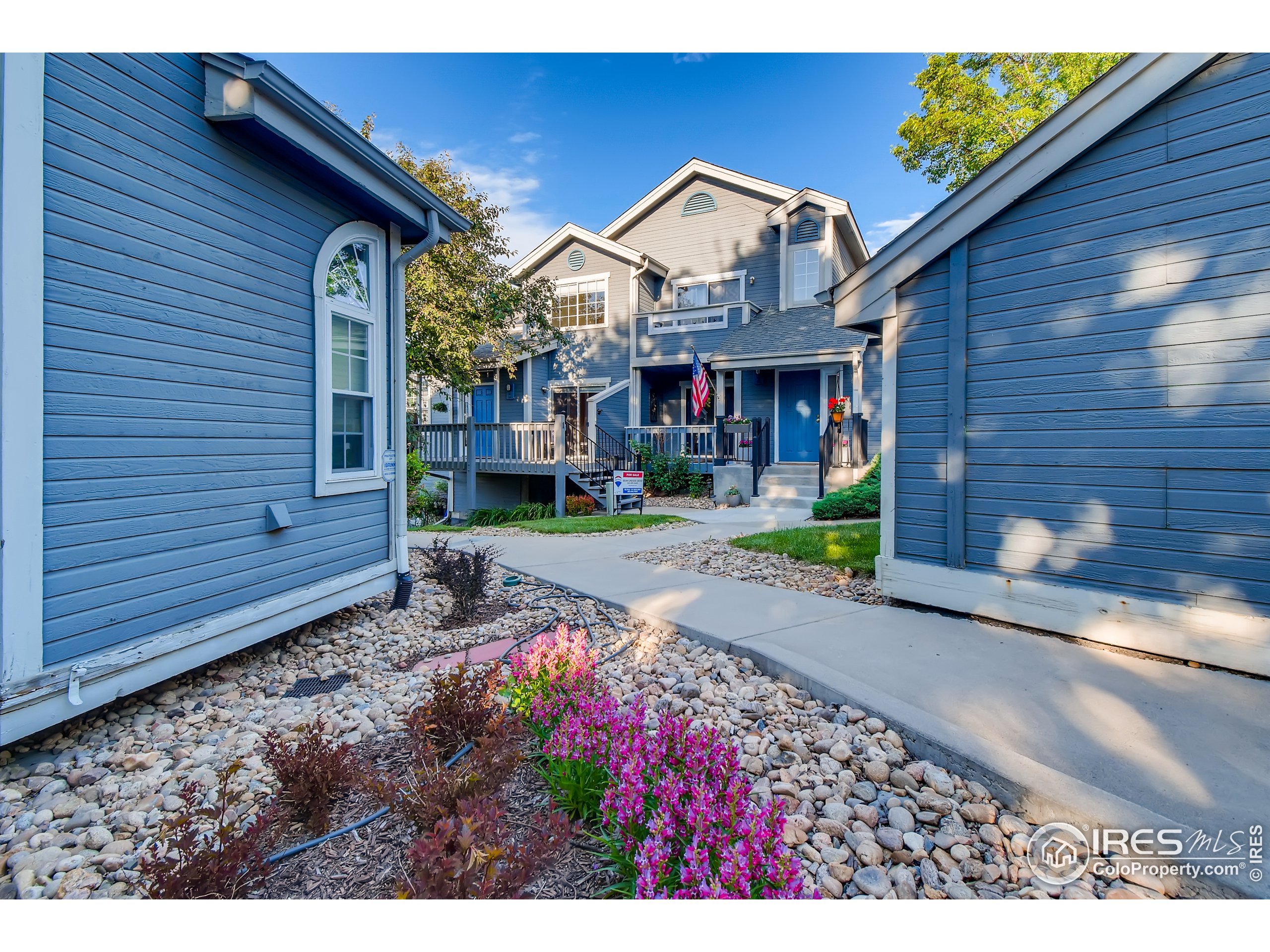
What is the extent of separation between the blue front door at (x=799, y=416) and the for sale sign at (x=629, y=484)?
4534 mm

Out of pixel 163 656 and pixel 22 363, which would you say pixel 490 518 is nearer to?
pixel 163 656

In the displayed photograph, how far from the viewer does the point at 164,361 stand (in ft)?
9.64

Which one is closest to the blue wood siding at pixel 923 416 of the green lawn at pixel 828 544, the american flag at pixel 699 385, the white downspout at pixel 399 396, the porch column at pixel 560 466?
the green lawn at pixel 828 544

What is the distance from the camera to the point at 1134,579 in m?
3.18

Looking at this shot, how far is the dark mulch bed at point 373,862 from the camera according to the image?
5.63 feet

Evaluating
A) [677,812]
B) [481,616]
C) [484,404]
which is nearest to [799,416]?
[484,404]

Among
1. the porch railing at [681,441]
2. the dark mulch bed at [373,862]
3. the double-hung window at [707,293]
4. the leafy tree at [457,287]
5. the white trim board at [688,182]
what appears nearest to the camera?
the dark mulch bed at [373,862]

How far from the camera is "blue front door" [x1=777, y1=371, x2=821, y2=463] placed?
43.5 ft

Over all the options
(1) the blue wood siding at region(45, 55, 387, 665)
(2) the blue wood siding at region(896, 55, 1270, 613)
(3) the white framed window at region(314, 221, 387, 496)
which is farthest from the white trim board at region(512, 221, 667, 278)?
(2) the blue wood siding at region(896, 55, 1270, 613)

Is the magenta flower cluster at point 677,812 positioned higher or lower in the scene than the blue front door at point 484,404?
lower

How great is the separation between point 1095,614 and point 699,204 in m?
14.0

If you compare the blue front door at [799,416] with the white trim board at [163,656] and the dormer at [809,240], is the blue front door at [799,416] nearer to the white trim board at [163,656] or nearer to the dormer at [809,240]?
the dormer at [809,240]
